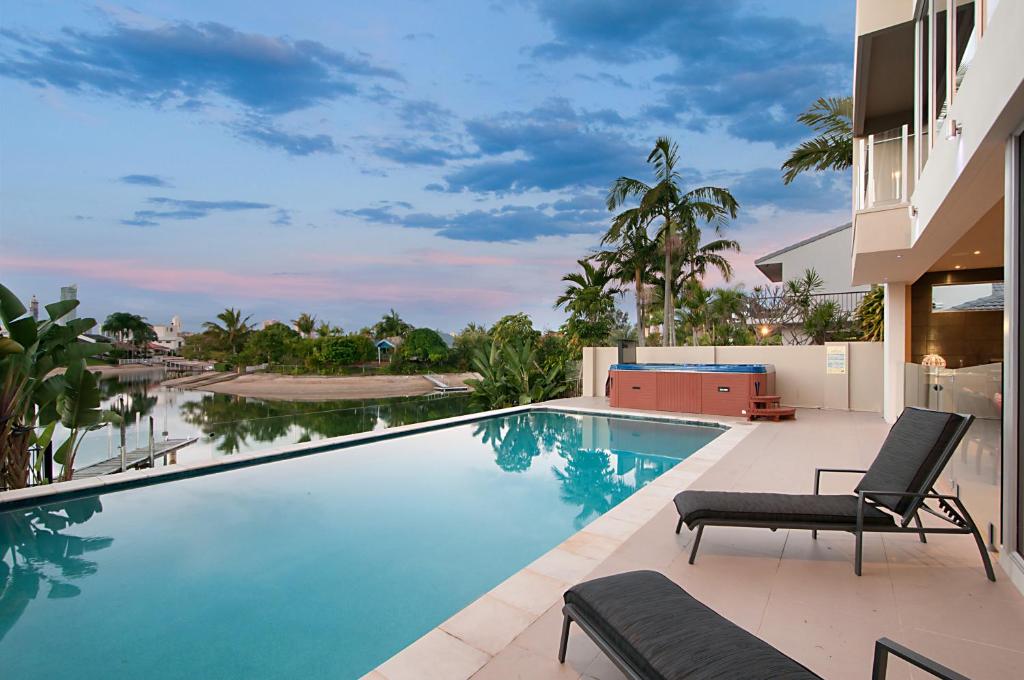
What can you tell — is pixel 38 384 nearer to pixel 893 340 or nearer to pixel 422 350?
pixel 893 340

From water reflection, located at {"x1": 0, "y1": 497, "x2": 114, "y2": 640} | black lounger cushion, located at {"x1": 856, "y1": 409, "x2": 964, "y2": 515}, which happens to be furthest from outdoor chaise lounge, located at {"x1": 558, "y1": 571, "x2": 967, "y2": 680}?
water reflection, located at {"x1": 0, "y1": 497, "x2": 114, "y2": 640}

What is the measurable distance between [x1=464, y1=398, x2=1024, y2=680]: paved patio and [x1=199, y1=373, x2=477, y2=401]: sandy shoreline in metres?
29.4

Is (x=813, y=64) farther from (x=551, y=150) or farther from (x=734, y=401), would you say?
(x=734, y=401)

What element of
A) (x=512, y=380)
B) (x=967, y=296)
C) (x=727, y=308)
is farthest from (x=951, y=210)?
(x=727, y=308)

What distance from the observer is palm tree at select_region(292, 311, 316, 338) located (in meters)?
49.6

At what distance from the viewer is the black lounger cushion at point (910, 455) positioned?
3461mm

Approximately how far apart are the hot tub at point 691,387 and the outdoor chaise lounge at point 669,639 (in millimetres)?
10109

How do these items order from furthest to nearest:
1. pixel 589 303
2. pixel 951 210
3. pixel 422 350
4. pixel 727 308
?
1. pixel 422 350
2. pixel 727 308
3. pixel 589 303
4. pixel 951 210

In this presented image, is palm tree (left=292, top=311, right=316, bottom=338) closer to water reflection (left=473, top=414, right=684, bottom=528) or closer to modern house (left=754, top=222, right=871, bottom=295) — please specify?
modern house (left=754, top=222, right=871, bottom=295)

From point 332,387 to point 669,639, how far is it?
34991 millimetres

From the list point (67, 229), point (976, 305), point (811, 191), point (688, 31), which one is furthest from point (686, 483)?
point (67, 229)

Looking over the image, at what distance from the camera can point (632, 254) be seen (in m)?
18.8

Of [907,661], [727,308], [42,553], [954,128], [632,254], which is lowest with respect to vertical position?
[42,553]

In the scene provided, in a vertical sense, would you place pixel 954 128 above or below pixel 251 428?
above
